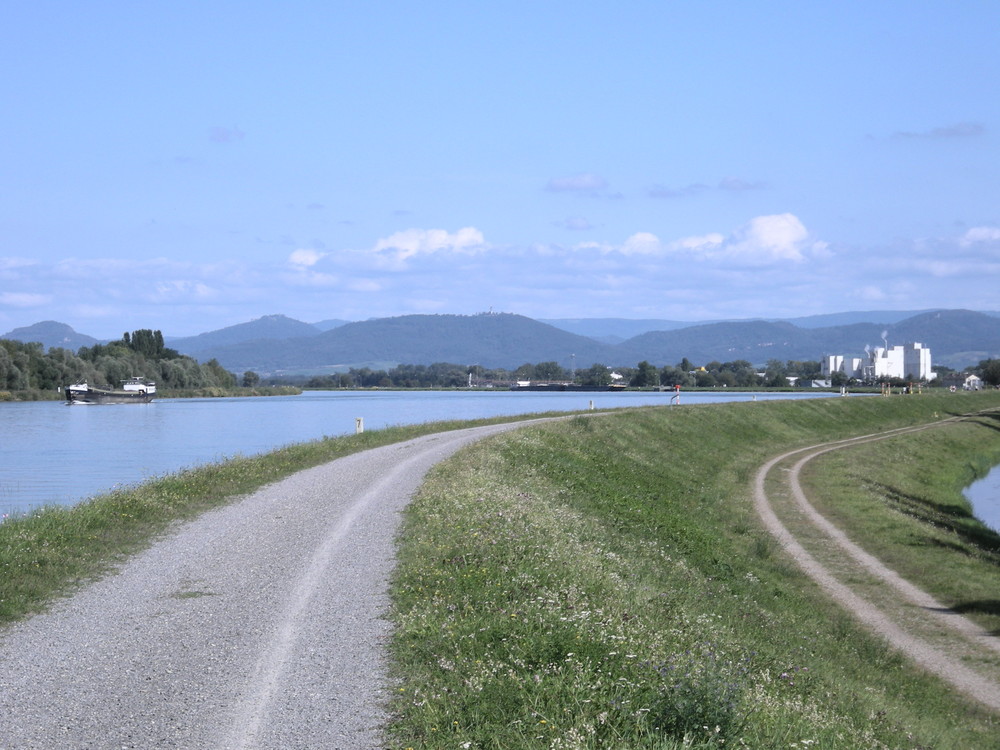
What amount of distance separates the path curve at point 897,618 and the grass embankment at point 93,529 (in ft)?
50.0

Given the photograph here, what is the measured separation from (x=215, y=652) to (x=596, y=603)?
4.96m

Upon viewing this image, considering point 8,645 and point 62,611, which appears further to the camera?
point 62,611

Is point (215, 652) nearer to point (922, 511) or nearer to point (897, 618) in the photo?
point (897, 618)

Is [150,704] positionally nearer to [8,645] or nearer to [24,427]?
[8,645]

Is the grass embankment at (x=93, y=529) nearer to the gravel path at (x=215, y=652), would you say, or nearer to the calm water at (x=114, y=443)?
the gravel path at (x=215, y=652)

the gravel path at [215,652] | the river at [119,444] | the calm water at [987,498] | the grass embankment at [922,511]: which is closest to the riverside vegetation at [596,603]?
the grass embankment at [922,511]

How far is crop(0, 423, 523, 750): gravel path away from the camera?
27.3ft

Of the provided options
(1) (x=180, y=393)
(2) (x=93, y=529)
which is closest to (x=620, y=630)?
(2) (x=93, y=529)

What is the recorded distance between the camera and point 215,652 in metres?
10.5

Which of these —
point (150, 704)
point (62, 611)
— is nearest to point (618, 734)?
point (150, 704)

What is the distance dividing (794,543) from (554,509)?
1210 cm

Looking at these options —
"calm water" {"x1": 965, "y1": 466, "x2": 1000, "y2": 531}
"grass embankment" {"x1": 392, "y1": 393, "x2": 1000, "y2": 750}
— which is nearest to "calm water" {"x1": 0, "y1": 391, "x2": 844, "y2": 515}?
"grass embankment" {"x1": 392, "y1": 393, "x2": 1000, "y2": 750}

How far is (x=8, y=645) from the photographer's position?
1084cm

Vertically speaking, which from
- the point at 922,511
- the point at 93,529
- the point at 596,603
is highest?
the point at 93,529
